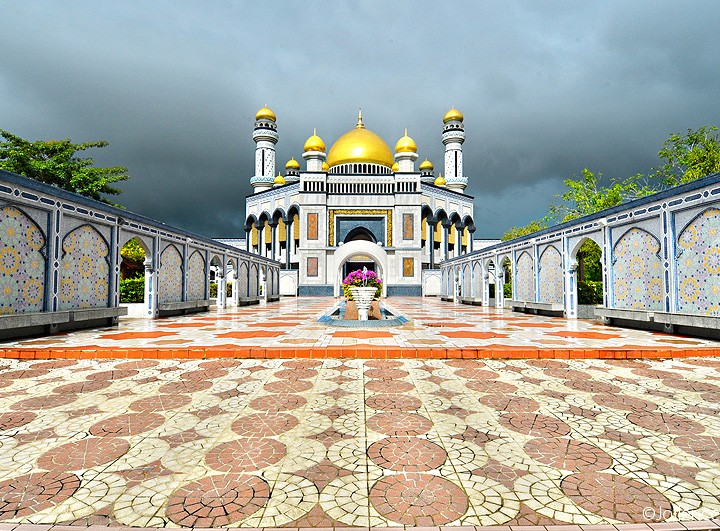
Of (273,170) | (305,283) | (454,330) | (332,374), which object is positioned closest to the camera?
(332,374)

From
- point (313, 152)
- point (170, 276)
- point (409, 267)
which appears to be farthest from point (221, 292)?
point (313, 152)

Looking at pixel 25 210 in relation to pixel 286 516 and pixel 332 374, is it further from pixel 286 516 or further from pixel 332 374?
pixel 286 516

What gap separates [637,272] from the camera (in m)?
8.20

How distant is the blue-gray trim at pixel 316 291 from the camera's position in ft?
91.2

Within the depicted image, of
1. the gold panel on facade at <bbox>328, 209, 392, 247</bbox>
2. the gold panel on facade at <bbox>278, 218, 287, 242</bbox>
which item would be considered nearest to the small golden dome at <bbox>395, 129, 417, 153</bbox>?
the gold panel on facade at <bbox>328, 209, 392, 247</bbox>

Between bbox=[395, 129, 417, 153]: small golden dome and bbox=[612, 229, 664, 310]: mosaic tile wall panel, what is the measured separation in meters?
25.2

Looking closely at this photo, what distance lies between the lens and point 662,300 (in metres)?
7.41

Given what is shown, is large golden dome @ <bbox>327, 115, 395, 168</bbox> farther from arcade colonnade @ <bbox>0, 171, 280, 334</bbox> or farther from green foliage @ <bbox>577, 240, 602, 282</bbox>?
arcade colonnade @ <bbox>0, 171, 280, 334</bbox>

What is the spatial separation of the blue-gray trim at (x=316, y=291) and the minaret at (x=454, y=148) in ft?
57.6

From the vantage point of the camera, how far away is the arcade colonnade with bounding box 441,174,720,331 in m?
6.48

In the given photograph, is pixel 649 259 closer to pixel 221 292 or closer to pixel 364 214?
pixel 221 292

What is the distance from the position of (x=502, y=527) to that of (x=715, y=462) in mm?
1459

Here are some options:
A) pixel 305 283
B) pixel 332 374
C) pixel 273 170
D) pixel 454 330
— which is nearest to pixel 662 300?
pixel 454 330

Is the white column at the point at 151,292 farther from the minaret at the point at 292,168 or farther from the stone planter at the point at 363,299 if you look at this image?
the minaret at the point at 292,168
